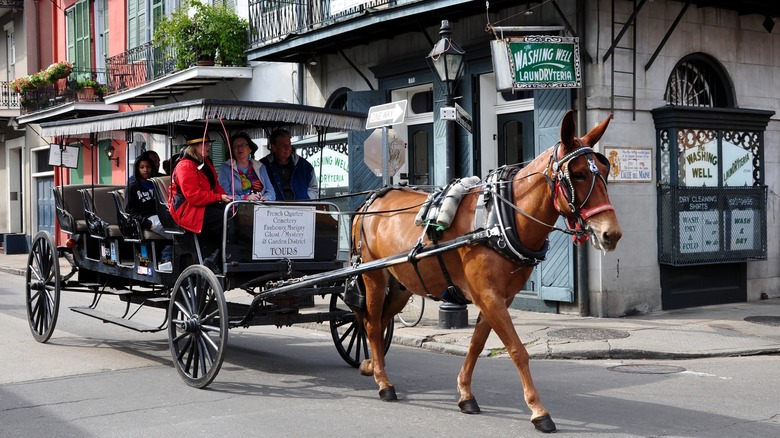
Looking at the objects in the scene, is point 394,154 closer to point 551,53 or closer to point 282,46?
point 551,53

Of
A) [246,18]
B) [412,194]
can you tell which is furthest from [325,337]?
[246,18]

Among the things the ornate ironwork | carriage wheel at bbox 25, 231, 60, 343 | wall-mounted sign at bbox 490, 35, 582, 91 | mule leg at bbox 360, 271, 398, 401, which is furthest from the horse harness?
the ornate ironwork

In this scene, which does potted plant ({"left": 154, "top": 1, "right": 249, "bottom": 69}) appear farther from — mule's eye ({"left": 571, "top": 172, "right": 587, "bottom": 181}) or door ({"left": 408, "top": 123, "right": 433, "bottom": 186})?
mule's eye ({"left": 571, "top": 172, "right": 587, "bottom": 181})

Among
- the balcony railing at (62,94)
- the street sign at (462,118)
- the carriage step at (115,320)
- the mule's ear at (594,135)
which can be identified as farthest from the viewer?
the balcony railing at (62,94)

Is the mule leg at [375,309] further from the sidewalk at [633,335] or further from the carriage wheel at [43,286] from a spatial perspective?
the carriage wheel at [43,286]

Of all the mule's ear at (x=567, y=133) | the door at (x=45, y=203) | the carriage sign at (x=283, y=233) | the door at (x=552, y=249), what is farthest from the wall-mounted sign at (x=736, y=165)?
the door at (x=45, y=203)

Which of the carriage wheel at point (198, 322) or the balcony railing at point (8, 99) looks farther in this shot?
the balcony railing at point (8, 99)

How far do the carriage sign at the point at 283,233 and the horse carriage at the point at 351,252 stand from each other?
1 centimetres

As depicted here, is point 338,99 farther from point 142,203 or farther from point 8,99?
point 8,99

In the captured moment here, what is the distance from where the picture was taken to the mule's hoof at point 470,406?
6336mm

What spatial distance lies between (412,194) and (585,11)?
5.62 metres

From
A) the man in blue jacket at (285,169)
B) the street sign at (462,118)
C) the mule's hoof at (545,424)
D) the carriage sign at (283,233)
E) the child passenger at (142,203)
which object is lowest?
the mule's hoof at (545,424)

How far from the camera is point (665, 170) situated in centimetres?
1231

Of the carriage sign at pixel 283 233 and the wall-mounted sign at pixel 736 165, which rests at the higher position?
the wall-mounted sign at pixel 736 165
